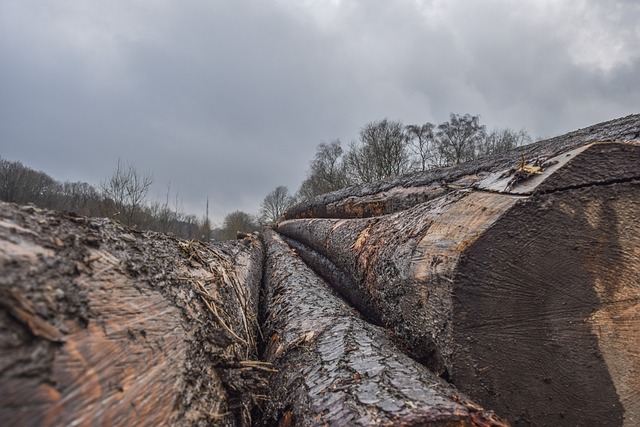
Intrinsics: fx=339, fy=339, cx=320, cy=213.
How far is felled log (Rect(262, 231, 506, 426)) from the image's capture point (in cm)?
92

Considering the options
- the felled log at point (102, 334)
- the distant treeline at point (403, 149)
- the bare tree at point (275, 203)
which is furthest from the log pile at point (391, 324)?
the bare tree at point (275, 203)

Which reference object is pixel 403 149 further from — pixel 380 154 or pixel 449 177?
pixel 449 177

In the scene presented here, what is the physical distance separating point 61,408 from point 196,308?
22.9 inches

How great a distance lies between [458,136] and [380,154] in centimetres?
725

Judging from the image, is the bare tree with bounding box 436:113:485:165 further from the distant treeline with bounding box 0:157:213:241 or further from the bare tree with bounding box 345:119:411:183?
the distant treeline with bounding box 0:157:213:241

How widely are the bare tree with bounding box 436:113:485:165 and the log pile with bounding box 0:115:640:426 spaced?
27.7 meters

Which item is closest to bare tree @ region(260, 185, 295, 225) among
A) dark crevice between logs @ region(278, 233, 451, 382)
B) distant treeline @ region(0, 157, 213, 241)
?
distant treeline @ region(0, 157, 213, 241)

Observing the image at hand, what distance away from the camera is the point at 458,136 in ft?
90.5

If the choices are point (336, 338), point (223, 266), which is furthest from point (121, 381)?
point (223, 266)

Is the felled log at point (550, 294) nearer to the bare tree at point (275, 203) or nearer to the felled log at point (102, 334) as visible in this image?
the felled log at point (102, 334)

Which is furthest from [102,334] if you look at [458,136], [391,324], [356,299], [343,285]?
[458,136]

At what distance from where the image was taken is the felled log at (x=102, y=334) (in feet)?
1.86

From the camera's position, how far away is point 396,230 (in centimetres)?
195

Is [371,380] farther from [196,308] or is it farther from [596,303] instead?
[596,303]
